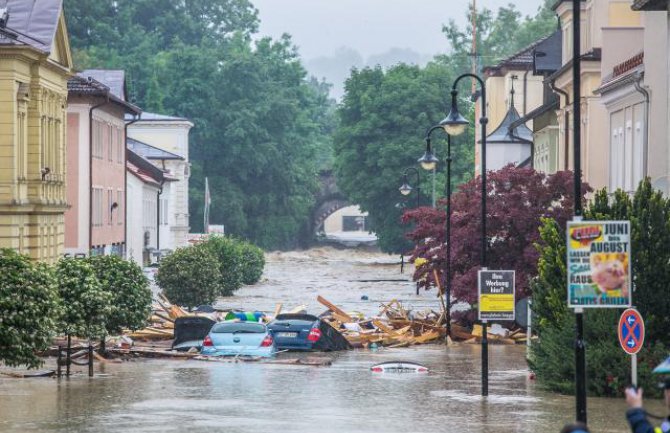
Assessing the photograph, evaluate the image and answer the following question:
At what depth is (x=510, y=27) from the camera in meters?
172

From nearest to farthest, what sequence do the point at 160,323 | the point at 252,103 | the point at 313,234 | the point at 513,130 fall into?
the point at 160,323
the point at 513,130
the point at 252,103
the point at 313,234

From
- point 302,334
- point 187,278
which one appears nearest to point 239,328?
point 302,334

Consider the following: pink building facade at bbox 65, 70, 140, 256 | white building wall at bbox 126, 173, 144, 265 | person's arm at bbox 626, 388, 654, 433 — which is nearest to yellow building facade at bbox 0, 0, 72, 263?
pink building facade at bbox 65, 70, 140, 256

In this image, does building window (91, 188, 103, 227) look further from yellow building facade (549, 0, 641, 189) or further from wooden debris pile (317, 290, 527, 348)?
yellow building facade (549, 0, 641, 189)

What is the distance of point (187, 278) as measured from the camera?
63.3 metres

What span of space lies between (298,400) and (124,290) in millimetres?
12121

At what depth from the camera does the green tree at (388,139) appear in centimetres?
12306

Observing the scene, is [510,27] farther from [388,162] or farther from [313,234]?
[388,162]

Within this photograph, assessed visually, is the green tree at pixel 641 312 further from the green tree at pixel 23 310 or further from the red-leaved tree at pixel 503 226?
the red-leaved tree at pixel 503 226

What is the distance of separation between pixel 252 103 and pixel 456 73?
38.6 m

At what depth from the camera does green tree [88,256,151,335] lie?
132 ft

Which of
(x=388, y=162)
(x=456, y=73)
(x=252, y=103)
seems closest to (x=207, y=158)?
(x=252, y=103)

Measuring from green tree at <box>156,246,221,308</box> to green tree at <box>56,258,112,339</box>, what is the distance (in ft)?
90.7

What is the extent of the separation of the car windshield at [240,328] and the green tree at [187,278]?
2066 cm
